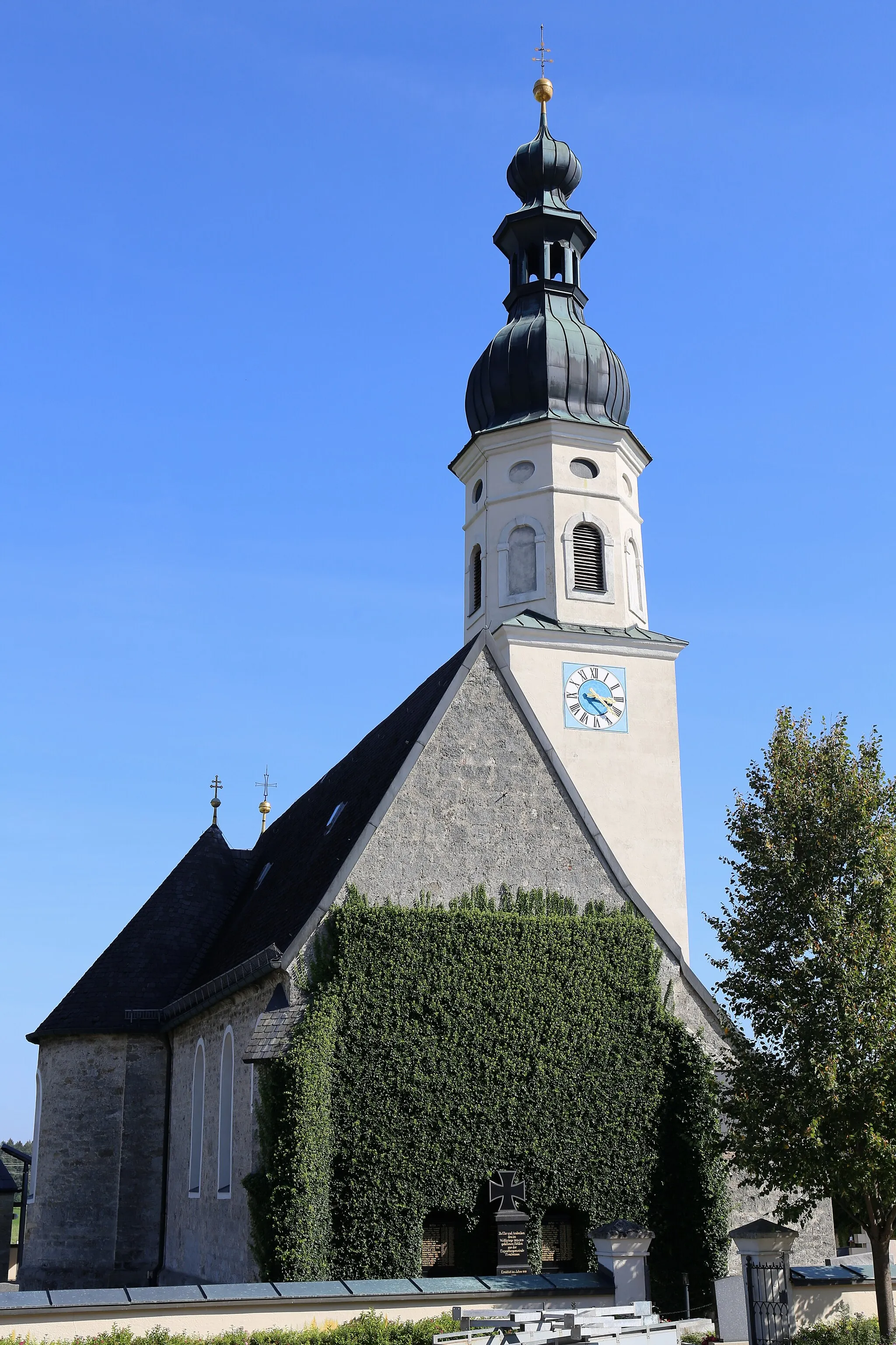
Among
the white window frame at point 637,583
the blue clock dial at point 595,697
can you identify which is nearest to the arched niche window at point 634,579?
A: the white window frame at point 637,583

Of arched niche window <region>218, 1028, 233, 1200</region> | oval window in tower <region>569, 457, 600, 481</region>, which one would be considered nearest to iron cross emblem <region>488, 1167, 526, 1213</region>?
arched niche window <region>218, 1028, 233, 1200</region>

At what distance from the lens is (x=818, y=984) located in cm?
1683

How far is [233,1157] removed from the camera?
65.3 feet

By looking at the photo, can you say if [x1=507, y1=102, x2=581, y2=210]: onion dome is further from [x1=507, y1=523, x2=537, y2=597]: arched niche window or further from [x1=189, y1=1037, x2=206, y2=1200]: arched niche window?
[x1=189, y1=1037, x2=206, y2=1200]: arched niche window

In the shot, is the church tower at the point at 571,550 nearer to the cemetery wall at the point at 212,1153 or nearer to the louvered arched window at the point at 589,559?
the louvered arched window at the point at 589,559

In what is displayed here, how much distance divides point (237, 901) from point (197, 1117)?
25.7 ft

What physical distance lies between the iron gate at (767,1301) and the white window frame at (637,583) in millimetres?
18236

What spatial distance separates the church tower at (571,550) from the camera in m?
29.4

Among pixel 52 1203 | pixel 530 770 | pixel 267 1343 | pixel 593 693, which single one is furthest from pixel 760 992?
pixel 52 1203

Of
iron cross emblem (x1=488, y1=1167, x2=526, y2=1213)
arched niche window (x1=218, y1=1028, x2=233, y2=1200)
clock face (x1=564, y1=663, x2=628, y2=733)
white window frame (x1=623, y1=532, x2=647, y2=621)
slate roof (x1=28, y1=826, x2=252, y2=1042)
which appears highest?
white window frame (x1=623, y1=532, x2=647, y2=621)

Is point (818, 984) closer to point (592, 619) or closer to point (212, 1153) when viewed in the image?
point (212, 1153)

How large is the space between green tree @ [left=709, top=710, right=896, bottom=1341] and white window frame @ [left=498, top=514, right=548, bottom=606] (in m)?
12.8

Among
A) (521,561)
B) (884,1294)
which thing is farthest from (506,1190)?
(521,561)

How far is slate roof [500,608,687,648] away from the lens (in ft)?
98.2
